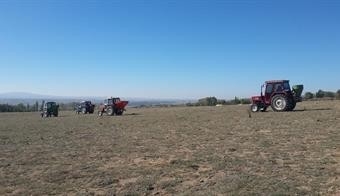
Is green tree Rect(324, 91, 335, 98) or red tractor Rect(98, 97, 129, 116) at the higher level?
green tree Rect(324, 91, 335, 98)

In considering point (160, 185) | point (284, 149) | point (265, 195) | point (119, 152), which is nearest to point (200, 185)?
point (160, 185)

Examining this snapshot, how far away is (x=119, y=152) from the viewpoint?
49.2 ft

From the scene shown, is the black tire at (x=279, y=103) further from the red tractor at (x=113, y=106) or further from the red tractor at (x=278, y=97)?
the red tractor at (x=113, y=106)

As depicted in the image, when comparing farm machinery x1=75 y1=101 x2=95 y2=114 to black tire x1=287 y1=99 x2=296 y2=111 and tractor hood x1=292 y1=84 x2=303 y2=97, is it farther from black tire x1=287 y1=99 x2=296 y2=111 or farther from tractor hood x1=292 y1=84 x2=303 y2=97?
black tire x1=287 y1=99 x2=296 y2=111

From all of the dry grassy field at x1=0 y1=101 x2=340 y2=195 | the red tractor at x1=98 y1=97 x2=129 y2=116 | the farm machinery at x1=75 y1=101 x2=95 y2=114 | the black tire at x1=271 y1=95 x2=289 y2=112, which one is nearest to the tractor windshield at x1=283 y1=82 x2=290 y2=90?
the black tire at x1=271 y1=95 x2=289 y2=112

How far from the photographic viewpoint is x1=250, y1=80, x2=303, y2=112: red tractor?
1262 inches

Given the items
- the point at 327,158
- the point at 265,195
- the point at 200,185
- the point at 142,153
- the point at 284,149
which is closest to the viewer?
the point at 265,195

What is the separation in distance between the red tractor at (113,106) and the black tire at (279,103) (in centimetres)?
1687

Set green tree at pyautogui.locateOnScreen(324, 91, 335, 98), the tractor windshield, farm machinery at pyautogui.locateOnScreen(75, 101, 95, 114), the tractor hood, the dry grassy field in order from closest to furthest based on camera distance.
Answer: the dry grassy field → the tractor windshield → the tractor hood → farm machinery at pyautogui.locateOnScreen(75, 101, 95, 114) → green tree at pyautogui.locateOnScreen(324, 91, 335, 98)

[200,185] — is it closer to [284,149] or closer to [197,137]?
[284,149]

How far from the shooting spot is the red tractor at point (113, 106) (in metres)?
45.5

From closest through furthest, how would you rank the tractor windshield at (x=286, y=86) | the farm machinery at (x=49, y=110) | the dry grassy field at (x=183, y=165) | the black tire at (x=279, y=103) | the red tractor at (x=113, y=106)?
the dry grassy field at (x=183, y=165) < the black tire at (x=279, y=103) < the tractor windshield at (x=286, y=86) < the red tractor at (x=113, y=106) < the farm machinery at (x=49, y=110)

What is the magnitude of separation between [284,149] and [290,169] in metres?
3.05

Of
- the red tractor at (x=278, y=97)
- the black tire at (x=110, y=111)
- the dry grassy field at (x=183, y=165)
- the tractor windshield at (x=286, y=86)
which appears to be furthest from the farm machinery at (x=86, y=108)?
the dry grassy field at (x=183, y=165)
